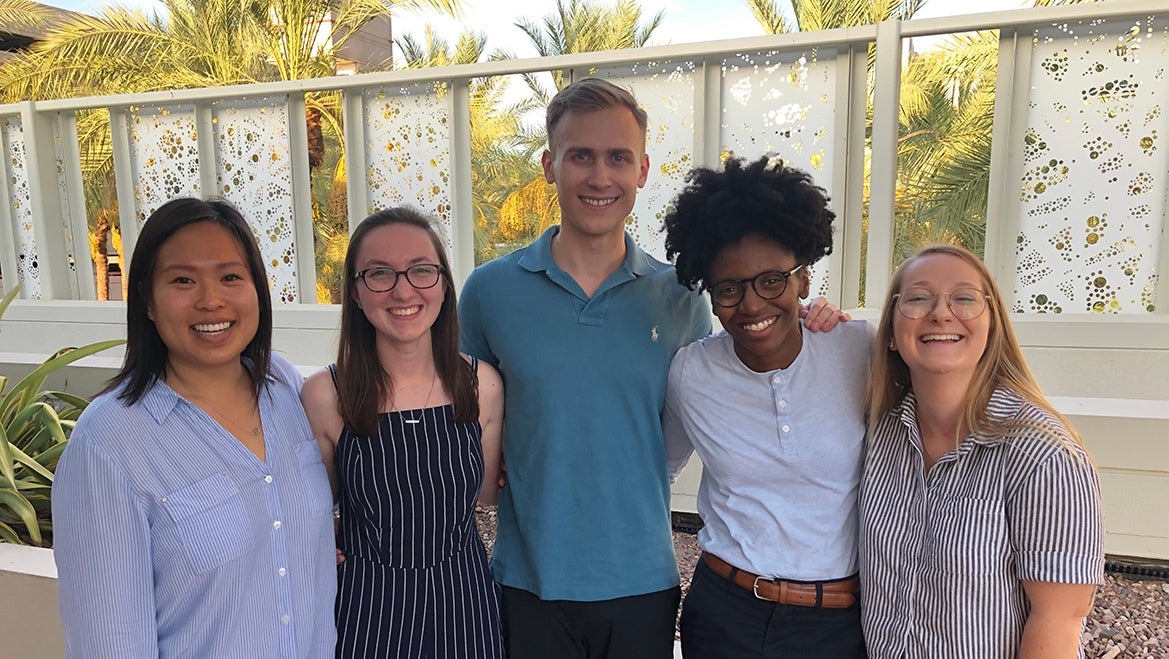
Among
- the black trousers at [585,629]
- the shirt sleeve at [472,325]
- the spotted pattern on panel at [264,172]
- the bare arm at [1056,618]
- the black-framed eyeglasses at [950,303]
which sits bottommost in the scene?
the black trousers at [585,629]

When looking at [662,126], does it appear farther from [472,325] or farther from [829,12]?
[829,12]

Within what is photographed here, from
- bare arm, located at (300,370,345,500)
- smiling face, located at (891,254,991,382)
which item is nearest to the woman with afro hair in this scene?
smiling face, located at (891,254,991,382)

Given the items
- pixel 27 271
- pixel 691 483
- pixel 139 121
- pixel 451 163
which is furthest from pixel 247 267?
A: pixel 27 271

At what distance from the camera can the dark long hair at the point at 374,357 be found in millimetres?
1873

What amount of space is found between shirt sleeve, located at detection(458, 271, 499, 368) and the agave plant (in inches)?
70.3

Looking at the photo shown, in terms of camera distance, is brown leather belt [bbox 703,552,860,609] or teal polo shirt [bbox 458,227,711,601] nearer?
brown leather belt [bbox 703,552,860,609]

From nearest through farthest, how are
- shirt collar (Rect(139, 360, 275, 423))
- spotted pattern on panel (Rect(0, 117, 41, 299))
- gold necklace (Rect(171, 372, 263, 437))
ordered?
shirt collar (Rect(139, 360, 275, 423)) < gold necklace (Rect(171, 372, 263, 437)) < spotted pattern on panel (Rect(0, 117, 41, 299))

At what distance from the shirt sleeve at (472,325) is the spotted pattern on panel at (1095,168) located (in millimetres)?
3454

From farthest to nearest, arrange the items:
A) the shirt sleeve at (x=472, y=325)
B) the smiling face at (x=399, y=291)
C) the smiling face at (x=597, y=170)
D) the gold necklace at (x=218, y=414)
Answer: the shirt sleeve at (x=472, y=325)
the smiling face at (x=597, y=170)
the smiling face at (x=399, y=291)
the gold necklace at (x=218, y=414)

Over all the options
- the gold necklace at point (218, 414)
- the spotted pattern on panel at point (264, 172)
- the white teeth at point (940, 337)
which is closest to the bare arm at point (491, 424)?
the gold necklace at point (218, 414)

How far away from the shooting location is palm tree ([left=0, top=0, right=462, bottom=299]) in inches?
534

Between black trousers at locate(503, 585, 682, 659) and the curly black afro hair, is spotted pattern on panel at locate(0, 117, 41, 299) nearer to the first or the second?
black trousers at locate(503, 585, 682, 659)

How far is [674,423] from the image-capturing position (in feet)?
7.05

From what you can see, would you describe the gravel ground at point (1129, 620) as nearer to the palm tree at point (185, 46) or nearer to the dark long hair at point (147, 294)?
the dark long hair at point (147, 294)
